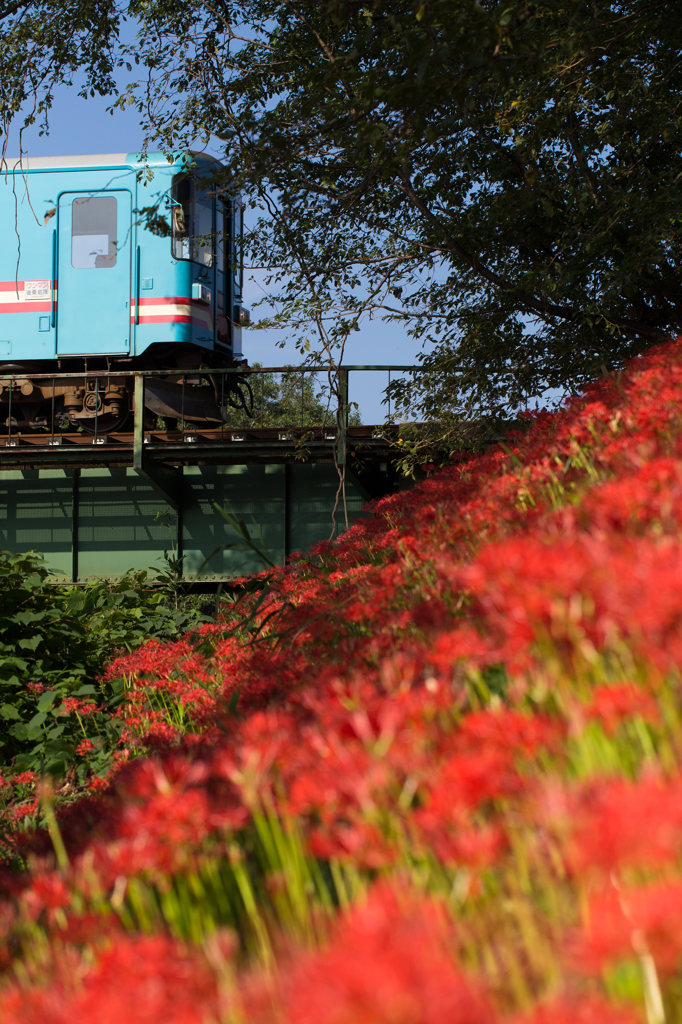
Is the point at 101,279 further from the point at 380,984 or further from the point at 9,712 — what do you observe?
the point at 380,984

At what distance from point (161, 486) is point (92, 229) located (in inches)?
184

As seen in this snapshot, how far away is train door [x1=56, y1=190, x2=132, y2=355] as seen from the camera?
43.3 ft

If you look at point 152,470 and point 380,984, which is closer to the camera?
point 380,984

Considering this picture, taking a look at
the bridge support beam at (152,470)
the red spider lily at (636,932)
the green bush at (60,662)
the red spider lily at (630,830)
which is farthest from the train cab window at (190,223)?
the red spider lily at (636,932)

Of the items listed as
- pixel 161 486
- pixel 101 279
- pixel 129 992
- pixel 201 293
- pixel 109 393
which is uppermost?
pixel 101 279

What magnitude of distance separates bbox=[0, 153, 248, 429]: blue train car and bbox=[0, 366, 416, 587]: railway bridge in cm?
50

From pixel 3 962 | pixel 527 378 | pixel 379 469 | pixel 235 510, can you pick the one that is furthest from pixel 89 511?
pixel 3 962

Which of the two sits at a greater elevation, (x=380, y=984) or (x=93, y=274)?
(x=93, y=274)

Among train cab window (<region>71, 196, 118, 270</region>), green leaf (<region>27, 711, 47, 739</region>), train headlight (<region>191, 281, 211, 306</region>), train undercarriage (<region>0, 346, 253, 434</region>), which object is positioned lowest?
green leaf (<region>27, 711, 47, 739</region>)

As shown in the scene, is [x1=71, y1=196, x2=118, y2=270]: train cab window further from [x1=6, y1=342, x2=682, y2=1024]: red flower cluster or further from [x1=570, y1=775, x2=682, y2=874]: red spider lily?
[x1=570, y1=775, x2=682, y2=874]: red spider lily

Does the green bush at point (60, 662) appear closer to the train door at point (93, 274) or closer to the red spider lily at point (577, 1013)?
the red spider lily at point (577, 1013)

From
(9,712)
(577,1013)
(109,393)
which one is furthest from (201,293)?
(577,1013)

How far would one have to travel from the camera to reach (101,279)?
1325 centimetres

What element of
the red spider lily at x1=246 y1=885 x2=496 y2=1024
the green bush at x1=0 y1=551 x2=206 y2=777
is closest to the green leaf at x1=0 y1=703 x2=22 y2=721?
the green bush at x1=0 y1=551 x2=206 y2=777
